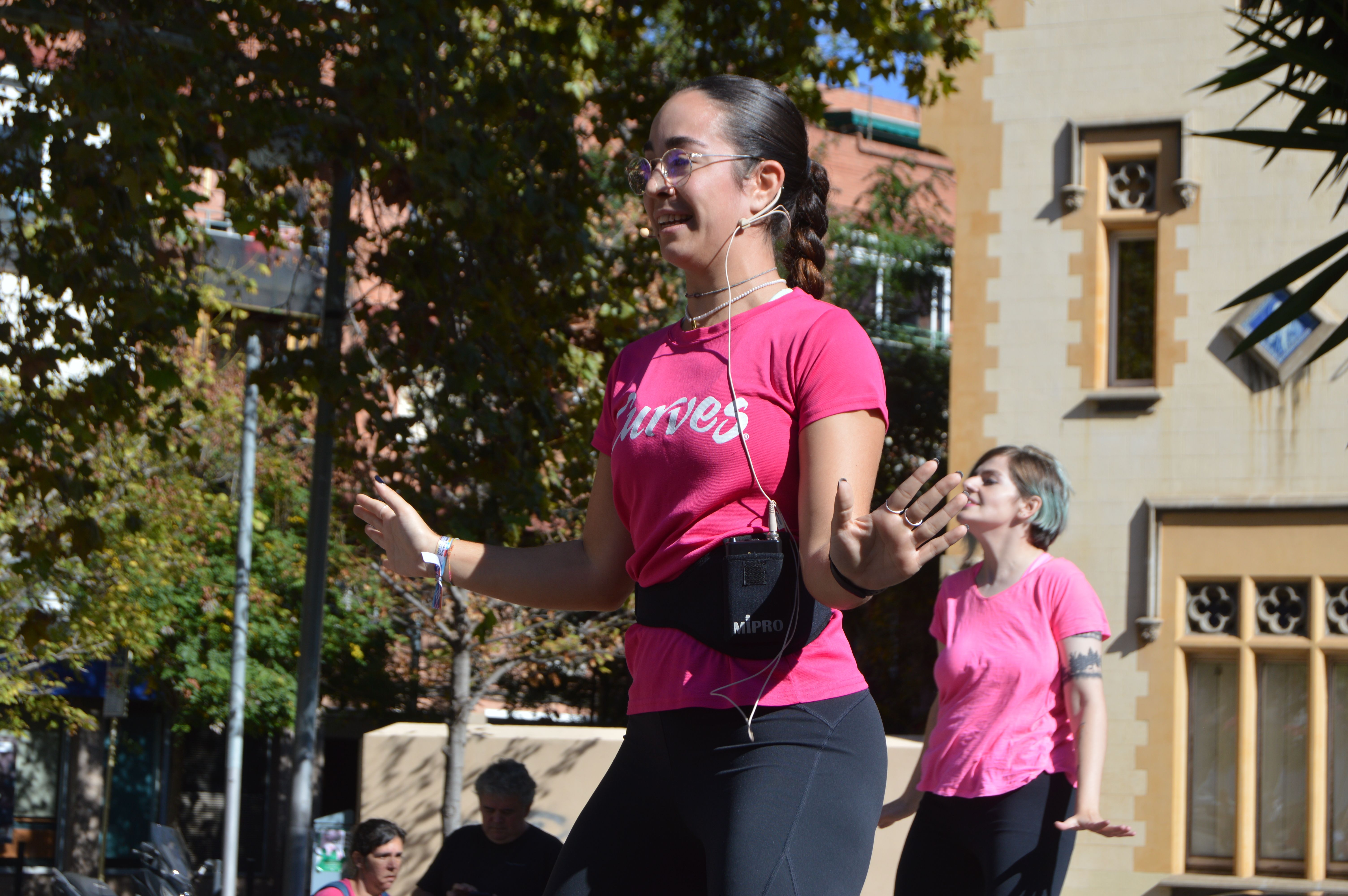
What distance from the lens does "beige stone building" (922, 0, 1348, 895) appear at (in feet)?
41.9

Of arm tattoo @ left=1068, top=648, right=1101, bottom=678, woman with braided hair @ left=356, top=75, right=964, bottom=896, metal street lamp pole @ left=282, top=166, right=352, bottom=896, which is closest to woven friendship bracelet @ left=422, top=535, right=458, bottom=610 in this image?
woman with braided hair @ left=356, top=75, right=964, bottom=896

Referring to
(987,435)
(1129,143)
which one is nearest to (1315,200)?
(1129,143)

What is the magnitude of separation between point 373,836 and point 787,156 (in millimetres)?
5575

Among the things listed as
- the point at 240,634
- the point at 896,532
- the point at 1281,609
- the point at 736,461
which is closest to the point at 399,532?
the point at 736,461

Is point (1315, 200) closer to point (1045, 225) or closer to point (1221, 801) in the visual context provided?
point (1045, 225)

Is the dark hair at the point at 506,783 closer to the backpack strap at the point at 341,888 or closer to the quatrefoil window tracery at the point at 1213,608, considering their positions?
the backpack strap at the point at 341,888

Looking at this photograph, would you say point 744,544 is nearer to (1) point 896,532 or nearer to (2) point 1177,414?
(1) point 896,532

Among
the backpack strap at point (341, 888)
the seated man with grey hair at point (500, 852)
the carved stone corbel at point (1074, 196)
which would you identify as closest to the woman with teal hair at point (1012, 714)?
the seated man with grey hair at point (500, 852)

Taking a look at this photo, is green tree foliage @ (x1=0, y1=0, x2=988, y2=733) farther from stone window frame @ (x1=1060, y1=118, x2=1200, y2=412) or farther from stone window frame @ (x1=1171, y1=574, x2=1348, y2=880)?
stone window frame @ (x1=1171, y1=574, x2=1348, y2=880)

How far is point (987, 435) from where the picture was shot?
13.8 m

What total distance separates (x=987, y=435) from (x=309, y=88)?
7.19 metres

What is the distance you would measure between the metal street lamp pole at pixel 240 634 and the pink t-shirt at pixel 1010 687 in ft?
43.9

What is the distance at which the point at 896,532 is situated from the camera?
1819 mm

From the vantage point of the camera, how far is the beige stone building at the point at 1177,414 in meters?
12.8
